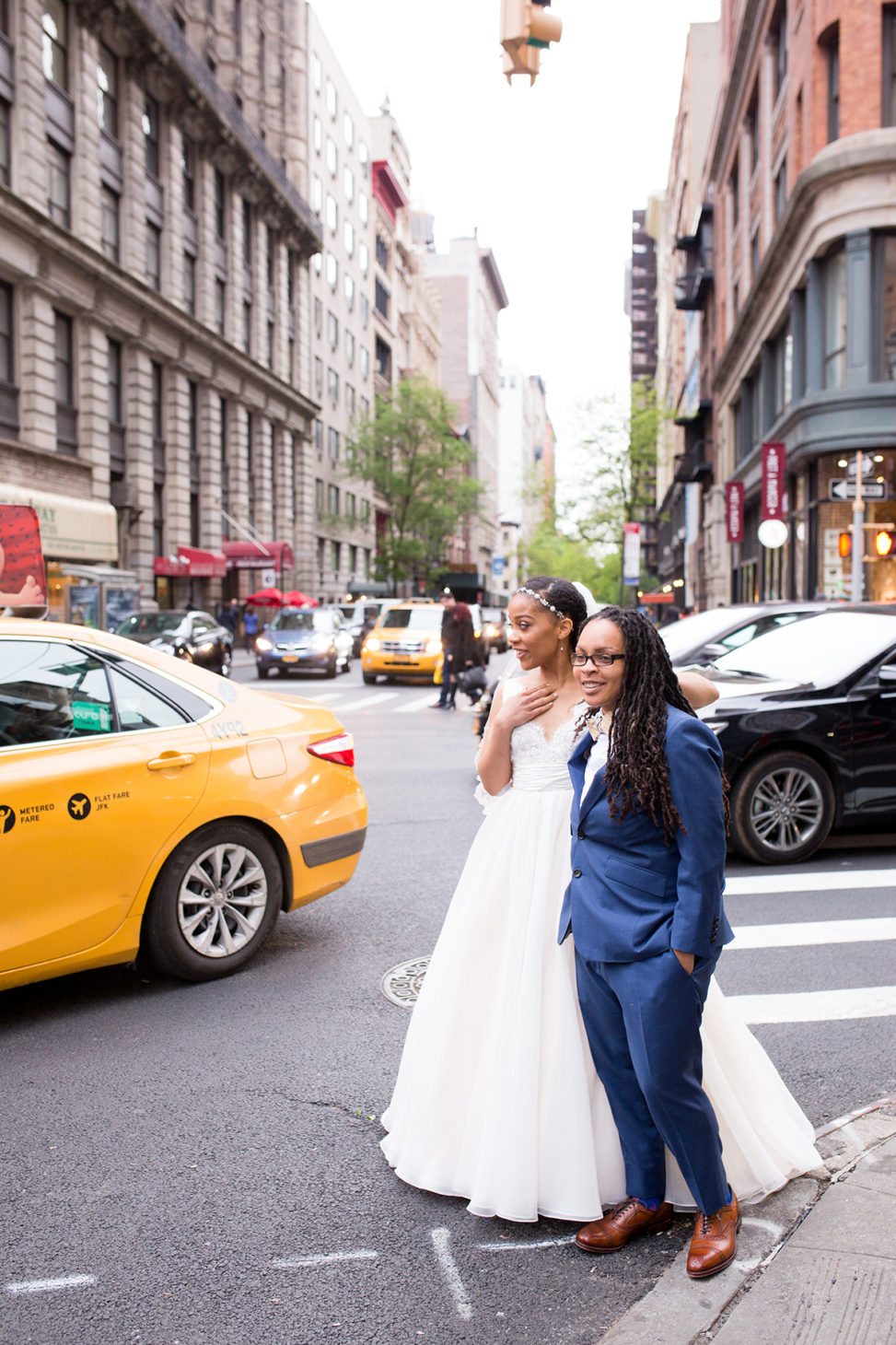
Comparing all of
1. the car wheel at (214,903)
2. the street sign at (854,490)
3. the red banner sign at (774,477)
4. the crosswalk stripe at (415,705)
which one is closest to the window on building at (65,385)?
the crosswalk stripe at (415,705)

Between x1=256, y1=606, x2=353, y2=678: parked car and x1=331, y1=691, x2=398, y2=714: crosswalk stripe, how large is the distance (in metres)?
4.02

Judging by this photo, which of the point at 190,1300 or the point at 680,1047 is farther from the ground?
the point at 680,1047

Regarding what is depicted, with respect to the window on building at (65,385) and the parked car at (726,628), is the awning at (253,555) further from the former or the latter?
the parked car at (726,628)

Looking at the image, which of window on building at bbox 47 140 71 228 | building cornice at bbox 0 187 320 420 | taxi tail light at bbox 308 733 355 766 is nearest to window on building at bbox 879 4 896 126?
building cornice at bbox 0 187 320 420

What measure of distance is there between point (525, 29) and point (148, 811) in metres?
5.71

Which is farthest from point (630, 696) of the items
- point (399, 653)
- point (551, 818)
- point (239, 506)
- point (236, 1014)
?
point (239, 506)

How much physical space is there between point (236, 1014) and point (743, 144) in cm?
3836

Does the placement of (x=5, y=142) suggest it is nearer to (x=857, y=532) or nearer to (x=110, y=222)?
(x=110, y=222)

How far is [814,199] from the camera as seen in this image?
2442 centimetres

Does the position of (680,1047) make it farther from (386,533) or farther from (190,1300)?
(386,533)

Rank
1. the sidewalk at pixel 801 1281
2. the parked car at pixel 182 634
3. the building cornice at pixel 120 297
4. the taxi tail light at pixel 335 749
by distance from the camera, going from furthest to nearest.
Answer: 1. the building cornice at pixel 120 297
2. the parked car at pixel 182 634
3. the taxi tail light at pixel 335 749
4. the sidewalk at pixel 801 1281

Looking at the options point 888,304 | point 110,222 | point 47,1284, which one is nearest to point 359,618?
point 110,222

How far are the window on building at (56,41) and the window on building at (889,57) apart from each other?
68.3 feet

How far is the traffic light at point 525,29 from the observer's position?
7594mm
